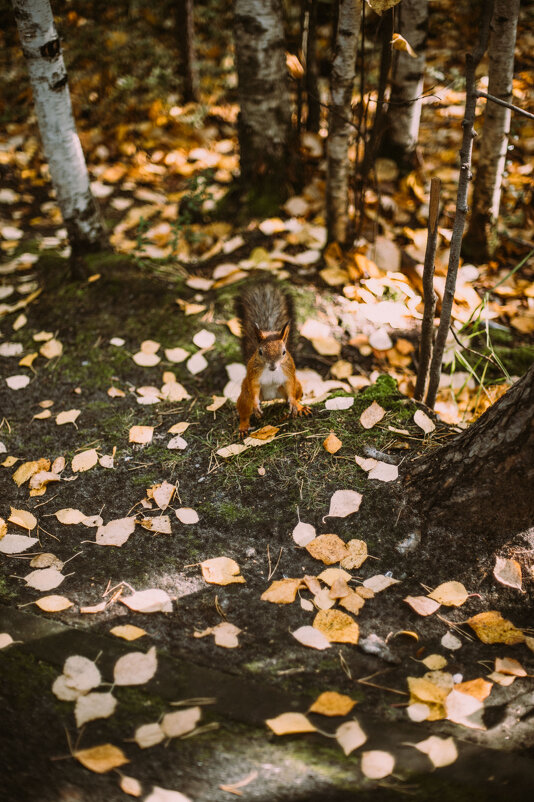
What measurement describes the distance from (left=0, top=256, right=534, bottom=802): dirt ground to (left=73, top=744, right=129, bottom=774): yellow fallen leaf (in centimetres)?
2

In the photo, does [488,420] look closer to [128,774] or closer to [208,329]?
[128,774]

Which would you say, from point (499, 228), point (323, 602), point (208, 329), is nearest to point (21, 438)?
point (208, 329)

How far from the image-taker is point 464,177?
2.06 m

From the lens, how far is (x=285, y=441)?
2.39 m

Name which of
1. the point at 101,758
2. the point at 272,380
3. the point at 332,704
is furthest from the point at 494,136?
the point at 101,758

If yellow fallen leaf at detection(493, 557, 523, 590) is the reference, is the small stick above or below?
above

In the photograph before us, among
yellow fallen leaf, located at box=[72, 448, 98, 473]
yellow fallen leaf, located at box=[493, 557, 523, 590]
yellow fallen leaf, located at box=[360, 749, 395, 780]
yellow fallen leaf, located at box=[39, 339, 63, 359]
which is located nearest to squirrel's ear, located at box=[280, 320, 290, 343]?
yellow fallen leaf, located at box=[72, 448, 98, 473]

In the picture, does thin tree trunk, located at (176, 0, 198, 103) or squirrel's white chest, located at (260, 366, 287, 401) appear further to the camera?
thin tree trunk, located at (176, 0, 198, 103)

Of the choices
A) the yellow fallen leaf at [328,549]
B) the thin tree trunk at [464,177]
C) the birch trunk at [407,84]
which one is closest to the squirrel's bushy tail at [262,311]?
the thin tree trunk at [464,177]

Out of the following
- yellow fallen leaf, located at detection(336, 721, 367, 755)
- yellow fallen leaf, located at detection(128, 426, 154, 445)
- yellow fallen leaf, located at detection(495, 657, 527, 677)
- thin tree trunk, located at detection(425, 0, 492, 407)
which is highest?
thin tree trunk, located at detection(425, 0, 492, 407)

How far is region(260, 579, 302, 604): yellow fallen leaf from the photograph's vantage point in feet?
5.91

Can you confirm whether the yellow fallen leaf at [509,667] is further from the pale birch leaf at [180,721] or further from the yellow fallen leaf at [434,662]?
the pale birch leaf at [180,721]

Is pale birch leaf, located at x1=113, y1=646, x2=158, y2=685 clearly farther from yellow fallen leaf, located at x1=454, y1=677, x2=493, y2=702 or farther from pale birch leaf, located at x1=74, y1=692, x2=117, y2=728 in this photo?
yellow fallen leaf, located at x1=454, y1=677, x2=493, y2=702

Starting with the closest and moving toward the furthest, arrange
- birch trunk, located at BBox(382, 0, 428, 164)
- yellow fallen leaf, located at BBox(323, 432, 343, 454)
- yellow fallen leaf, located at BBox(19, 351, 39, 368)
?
1. yellow fallen leaf, located at BBox(323, 432, 343, 454)
2. yellow fallen leaf, located at BBox(19, 351, 39, 368)
3. birch trunk, located at BBox(382, 0, 428, 164)
